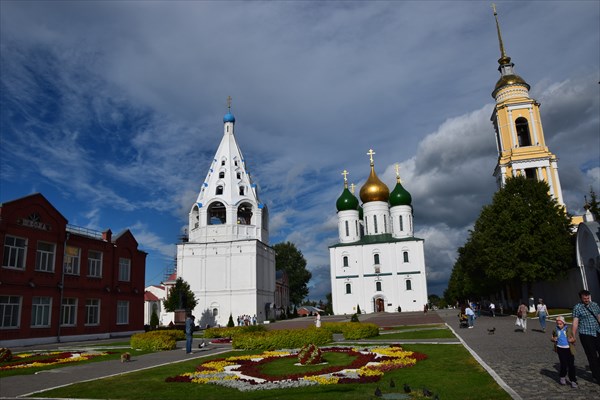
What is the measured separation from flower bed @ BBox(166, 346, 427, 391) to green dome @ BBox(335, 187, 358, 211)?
2106 inches

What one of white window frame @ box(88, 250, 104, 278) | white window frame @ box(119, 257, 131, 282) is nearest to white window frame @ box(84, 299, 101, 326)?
white window frame @ box(88, 250, 104, 278)

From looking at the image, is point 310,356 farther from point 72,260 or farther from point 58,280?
point 72,260

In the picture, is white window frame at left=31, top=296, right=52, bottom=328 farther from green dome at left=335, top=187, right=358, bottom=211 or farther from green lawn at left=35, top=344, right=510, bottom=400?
green dome at left=335, top=187, right=358, bottom=211

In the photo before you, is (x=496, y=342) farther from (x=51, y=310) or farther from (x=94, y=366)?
(x=51, y=310)

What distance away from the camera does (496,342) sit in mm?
16734

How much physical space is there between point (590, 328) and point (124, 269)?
110 feet

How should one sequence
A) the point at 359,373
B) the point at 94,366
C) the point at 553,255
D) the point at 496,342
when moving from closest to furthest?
1. the point at 359,373
2. the point at 94,366
3. the point at 496,342
4. the point at 553,255

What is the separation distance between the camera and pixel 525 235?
1315 inches

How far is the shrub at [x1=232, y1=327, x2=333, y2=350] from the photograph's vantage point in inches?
728

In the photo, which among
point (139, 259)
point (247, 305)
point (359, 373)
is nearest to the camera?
point (359, 373)

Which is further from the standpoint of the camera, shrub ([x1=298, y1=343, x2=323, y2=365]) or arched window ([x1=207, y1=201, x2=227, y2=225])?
arched window ([x1=207, y1=201, x2=227, y2=225])

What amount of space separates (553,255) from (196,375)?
29210 millimetres

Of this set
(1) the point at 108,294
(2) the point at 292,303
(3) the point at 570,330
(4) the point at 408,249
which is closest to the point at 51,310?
(1) the point at 108,294

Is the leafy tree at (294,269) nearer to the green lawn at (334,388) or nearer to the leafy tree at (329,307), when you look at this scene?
the leafy tree at (329,307)
